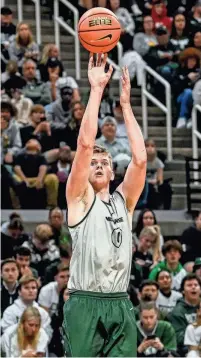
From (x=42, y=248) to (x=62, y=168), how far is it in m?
2.19

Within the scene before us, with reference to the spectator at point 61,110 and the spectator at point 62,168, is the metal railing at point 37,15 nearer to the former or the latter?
the spectator at point 61,110

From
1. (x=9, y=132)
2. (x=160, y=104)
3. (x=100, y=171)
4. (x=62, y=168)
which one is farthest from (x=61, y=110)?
(x=100, y=171)

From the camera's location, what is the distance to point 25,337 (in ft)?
56.5

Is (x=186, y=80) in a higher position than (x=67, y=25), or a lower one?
lower

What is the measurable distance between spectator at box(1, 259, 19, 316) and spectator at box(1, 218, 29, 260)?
4.26 feet

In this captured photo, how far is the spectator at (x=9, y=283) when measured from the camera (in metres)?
18.6

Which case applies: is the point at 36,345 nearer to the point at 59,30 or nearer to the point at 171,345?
the point at 171,345

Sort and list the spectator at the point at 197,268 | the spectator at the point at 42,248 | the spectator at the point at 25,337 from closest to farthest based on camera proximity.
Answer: the spectator at the point at 25,337 < the spectator at the point at 197,268 < the spectator at the point at 42,248

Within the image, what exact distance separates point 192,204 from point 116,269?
39.8ft

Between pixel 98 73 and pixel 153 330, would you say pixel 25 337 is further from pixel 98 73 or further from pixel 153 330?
pixel 98 73

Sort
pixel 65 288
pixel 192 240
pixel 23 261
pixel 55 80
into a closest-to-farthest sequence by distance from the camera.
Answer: pixel 65 288
pixel 23 261
pixel 192 240
pixel 55 80

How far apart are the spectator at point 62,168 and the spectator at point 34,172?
0.45ft

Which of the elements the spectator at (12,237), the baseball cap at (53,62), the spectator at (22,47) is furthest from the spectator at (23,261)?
the spectator at (22,47)

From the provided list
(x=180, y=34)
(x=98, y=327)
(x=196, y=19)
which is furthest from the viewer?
(x=196, y=19)
